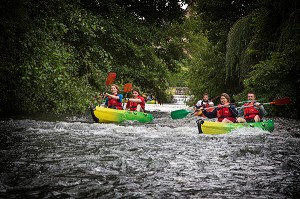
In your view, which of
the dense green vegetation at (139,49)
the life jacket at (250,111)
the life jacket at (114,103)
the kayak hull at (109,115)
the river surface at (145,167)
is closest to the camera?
the river surface at (145,167)

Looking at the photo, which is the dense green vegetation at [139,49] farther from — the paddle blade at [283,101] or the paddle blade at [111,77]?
the paddle blade at [283,101]

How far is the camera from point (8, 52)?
313 inches

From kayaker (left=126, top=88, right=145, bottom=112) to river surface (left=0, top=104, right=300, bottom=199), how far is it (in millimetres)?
4717

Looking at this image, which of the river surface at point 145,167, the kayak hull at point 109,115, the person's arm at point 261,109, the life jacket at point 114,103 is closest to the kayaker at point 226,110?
the person's arm at point 261,109

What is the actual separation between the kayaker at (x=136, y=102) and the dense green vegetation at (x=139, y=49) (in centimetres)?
140

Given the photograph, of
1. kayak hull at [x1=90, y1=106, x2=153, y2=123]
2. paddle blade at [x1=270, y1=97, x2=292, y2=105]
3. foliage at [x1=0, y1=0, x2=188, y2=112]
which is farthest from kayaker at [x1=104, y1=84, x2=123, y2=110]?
paddle blade at [x1=270, y1=97, x2=292, y2=105]

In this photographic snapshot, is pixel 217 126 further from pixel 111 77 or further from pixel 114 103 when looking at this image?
pixel 114 103

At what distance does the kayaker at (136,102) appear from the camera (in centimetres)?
1261

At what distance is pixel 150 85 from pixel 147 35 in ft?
11.3

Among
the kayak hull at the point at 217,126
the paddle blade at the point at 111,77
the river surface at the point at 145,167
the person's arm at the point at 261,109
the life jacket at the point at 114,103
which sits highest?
the paddle blade at the point at 111,77

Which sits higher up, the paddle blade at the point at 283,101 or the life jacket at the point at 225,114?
the paddle blade at the point at 283,101

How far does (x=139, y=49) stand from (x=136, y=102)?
4756 millimetres

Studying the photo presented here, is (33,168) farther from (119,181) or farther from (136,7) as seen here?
(136,7)

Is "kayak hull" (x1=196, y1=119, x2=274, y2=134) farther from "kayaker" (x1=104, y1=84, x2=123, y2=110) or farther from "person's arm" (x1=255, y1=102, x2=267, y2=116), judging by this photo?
"kayaker" (x1=104, y1=84, x2=123, y2=110)
